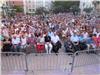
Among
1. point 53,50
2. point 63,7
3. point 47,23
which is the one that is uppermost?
point 63,7

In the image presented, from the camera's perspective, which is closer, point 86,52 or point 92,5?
point 92,5

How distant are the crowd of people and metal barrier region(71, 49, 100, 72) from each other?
94cm

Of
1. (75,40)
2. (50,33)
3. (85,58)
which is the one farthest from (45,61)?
(50,33)

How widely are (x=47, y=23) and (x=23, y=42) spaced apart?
51.6 inches

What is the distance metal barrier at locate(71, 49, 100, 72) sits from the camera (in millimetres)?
7037

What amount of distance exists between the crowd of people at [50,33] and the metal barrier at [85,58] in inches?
37.0

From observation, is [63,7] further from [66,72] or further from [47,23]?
[47,23]

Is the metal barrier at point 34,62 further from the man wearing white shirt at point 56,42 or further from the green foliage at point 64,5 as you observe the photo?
the man wearing white shirt at point 56,42

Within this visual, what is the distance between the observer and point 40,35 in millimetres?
9312

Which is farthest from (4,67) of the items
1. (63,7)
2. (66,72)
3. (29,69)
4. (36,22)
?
(36,22)

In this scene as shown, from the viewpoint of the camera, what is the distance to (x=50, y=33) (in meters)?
9.45

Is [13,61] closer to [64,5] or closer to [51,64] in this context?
[51,64]

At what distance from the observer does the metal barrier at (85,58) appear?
23.1 feet

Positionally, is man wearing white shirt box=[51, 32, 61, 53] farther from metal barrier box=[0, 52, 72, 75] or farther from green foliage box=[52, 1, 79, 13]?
green foliage box=[52, 1, 79, 13]
